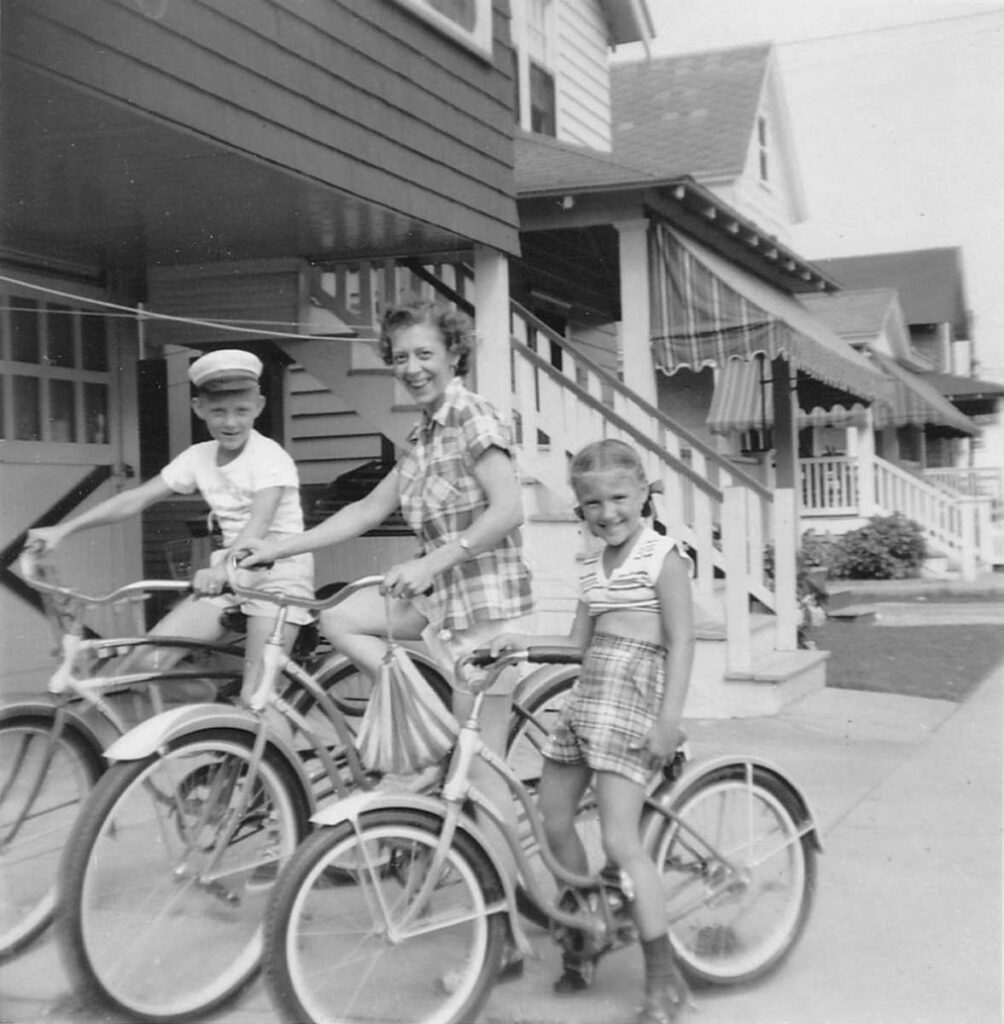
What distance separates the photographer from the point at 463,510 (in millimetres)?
3482

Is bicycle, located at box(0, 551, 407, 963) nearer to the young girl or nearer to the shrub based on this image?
the young girl

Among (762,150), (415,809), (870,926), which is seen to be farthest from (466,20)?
(762,150)

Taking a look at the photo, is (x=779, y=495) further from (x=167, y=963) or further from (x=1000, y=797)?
(x=167, y=963)

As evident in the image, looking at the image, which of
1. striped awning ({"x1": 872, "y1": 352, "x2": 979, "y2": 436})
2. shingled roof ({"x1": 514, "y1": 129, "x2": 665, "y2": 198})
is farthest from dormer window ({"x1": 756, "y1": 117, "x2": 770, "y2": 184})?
shingled roof ({"x1": 514, "y1": 129, "x2": 665, "y2": 198})

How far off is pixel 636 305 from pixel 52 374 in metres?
4.67

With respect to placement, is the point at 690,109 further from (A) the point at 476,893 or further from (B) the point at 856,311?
(A) the point at 476,893

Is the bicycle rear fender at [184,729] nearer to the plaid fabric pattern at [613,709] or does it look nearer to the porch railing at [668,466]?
the plaid fabric pattern at [613,709]

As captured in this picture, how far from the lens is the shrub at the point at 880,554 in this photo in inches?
703

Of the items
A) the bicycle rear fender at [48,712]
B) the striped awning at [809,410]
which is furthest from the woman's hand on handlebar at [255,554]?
the striped awning at [809,410]

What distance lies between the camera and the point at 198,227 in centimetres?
683

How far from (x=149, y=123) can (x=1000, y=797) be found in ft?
15.1

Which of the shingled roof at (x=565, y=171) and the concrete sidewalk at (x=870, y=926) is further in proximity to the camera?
the shingled roof at (x=565, y=171)

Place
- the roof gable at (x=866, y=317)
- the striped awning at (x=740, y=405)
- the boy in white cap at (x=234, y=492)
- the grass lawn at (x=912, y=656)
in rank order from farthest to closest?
1. the roof gable at (x=866, y=317)
2. the striped awning at (x=740, y=405)
3. the grass lawn at (x=912, y=656)
4. the boy in white cap at (x=234, y=492)

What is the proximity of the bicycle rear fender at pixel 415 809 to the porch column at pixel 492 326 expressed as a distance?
198 inches
